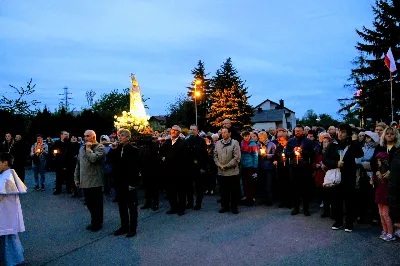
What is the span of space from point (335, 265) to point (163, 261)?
100 inches

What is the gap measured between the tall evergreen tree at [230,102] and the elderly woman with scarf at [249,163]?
34.3 metres

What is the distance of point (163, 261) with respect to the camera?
535cm

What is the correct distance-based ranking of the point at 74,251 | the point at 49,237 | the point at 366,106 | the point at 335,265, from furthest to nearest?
1. the point at 366,106
2. the point at 49,237
3. the point at 74,251
4. the point at 335,265

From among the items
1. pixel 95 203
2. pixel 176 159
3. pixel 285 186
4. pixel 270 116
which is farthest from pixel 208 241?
pixel 270 116

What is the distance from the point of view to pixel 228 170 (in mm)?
8766

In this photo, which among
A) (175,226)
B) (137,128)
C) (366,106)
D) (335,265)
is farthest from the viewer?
(366,106)

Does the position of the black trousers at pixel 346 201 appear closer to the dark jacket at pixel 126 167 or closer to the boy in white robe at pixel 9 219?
the dark jacket at pixel 126 167

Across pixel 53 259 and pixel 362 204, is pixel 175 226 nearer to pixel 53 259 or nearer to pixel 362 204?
pixel 53 259

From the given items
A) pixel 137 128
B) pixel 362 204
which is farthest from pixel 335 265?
pixel 137 128

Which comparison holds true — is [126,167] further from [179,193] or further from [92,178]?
[179,193]

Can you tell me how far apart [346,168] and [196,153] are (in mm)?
3884

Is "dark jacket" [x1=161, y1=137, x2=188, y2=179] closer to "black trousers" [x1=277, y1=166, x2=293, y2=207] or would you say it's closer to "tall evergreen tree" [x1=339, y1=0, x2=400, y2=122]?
"black trousers" [x1=277, y1=166, x2=293, y2=207]

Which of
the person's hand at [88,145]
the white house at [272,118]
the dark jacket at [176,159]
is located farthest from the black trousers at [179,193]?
the white house at [272,118]

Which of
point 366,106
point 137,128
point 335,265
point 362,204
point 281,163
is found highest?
point 366,106
